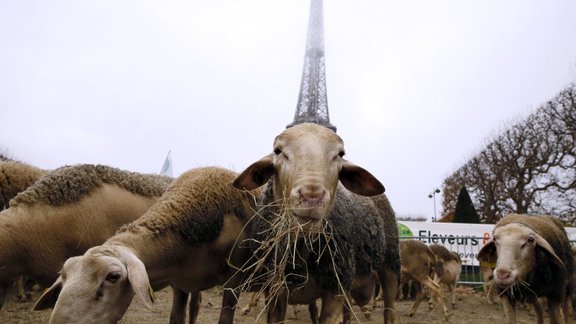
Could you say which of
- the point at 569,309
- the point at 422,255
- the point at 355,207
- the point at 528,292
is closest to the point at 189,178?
the point at 355,207

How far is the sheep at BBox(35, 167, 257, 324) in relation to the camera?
3.41m

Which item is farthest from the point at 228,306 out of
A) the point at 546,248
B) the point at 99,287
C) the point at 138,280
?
the point at 546,248

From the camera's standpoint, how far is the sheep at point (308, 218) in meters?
3.71

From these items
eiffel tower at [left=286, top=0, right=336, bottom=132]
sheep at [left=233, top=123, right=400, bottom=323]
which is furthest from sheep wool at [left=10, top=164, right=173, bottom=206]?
eiffel tower at [left=286, top=0, right=336, bottom=132]

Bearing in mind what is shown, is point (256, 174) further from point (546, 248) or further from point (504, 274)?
point (546, 248)

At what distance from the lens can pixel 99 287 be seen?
342cm

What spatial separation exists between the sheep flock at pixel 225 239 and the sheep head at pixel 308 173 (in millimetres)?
13

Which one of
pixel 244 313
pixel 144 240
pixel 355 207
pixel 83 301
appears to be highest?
pixel 355 207

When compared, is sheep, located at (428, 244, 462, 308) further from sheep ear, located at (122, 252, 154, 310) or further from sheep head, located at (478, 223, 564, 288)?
sheep ear, located at (122, 252, 154, 310)

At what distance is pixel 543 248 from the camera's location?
24.5ft

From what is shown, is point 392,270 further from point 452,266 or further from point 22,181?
point 452,266

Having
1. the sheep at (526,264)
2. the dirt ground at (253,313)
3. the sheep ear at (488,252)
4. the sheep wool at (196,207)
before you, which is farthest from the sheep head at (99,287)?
the sheep ear at (488,252)

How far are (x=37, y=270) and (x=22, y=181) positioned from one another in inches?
90.6

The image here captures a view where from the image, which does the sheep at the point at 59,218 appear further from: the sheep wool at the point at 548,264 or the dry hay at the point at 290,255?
the sheep wool at the point at 548,264
